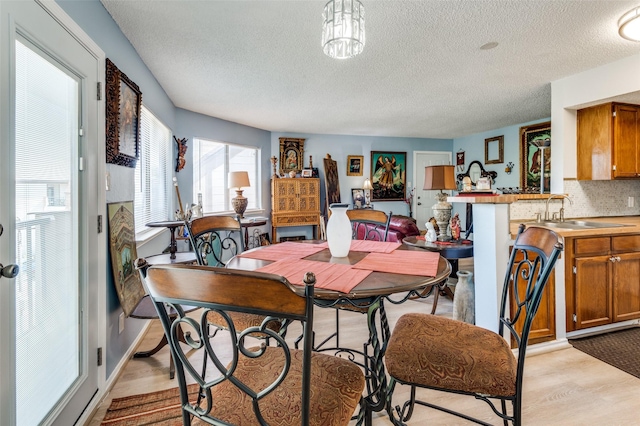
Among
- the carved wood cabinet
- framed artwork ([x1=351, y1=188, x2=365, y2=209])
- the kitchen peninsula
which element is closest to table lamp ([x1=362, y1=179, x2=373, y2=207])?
framed artwork ([x1=351, y1=188, x2=365, y2=209])

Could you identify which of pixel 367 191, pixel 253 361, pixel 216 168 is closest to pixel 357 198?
pixel 367 191

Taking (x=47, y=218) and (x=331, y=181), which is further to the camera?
(x=331, y=181)

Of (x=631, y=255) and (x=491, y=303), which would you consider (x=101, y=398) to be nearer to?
(x=491, y=303)

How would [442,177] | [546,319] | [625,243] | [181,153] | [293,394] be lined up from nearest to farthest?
[293,394], [546,319], [625,243], [442,177], [181,153]

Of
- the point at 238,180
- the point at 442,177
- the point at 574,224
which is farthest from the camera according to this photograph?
the point at 238,180

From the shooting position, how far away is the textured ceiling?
2143mm

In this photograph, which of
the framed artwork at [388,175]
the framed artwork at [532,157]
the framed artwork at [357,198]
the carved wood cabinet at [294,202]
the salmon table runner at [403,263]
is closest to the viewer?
the salmon table runner at [403,263]

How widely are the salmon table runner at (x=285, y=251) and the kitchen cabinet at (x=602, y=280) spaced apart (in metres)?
2.01

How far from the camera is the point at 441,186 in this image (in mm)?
3289

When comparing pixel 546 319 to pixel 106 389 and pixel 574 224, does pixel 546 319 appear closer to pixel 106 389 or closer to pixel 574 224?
pixel 574 224

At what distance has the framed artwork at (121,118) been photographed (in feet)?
6.61

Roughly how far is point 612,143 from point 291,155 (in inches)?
186

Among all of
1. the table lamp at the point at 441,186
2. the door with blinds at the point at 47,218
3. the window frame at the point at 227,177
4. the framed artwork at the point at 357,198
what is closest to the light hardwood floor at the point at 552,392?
the door with blinds at the point at 47,218

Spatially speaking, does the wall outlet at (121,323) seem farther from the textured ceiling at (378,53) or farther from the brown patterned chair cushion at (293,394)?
the textured ceiling at (378,53)
